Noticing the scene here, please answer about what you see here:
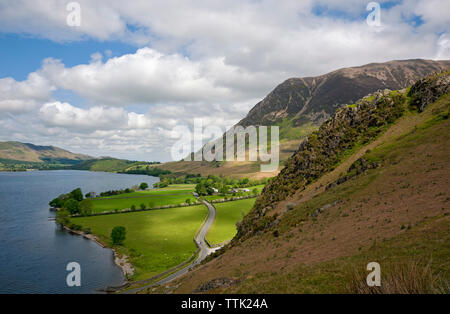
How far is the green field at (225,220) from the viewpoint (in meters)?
81.3

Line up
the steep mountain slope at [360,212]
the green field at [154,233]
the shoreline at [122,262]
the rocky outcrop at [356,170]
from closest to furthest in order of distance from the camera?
the steep mountain slope at [360,212] < the rocky outcrop at [356,170] < the shoreline at [122,262] < the green field at [154,233]

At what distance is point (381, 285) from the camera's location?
8664 millimetres

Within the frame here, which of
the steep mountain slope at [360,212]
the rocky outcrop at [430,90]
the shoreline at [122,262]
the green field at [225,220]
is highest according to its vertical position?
the rocky outcrop at [430,90]

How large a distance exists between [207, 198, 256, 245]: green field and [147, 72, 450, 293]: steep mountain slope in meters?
27.0

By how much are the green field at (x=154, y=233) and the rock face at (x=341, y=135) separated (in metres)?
23.7

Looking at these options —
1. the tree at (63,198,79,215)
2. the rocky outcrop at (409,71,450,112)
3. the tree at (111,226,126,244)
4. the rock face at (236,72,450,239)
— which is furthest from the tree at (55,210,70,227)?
the rocky outcrop at (409,71,450,112)

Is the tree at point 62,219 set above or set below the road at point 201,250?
above

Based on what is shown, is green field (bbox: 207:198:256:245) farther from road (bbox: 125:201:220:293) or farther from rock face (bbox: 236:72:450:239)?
rock face (bbox: 236:72:450:239)

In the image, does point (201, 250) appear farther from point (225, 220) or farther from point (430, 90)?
point (430, 90)

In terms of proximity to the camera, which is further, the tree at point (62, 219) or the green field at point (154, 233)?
the tree at point (62, 219)

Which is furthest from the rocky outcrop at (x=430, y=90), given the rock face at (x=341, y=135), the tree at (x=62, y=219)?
the tree at (x=62, y=219)

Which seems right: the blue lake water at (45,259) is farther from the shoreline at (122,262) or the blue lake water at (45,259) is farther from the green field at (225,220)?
the green field at (225,220)
